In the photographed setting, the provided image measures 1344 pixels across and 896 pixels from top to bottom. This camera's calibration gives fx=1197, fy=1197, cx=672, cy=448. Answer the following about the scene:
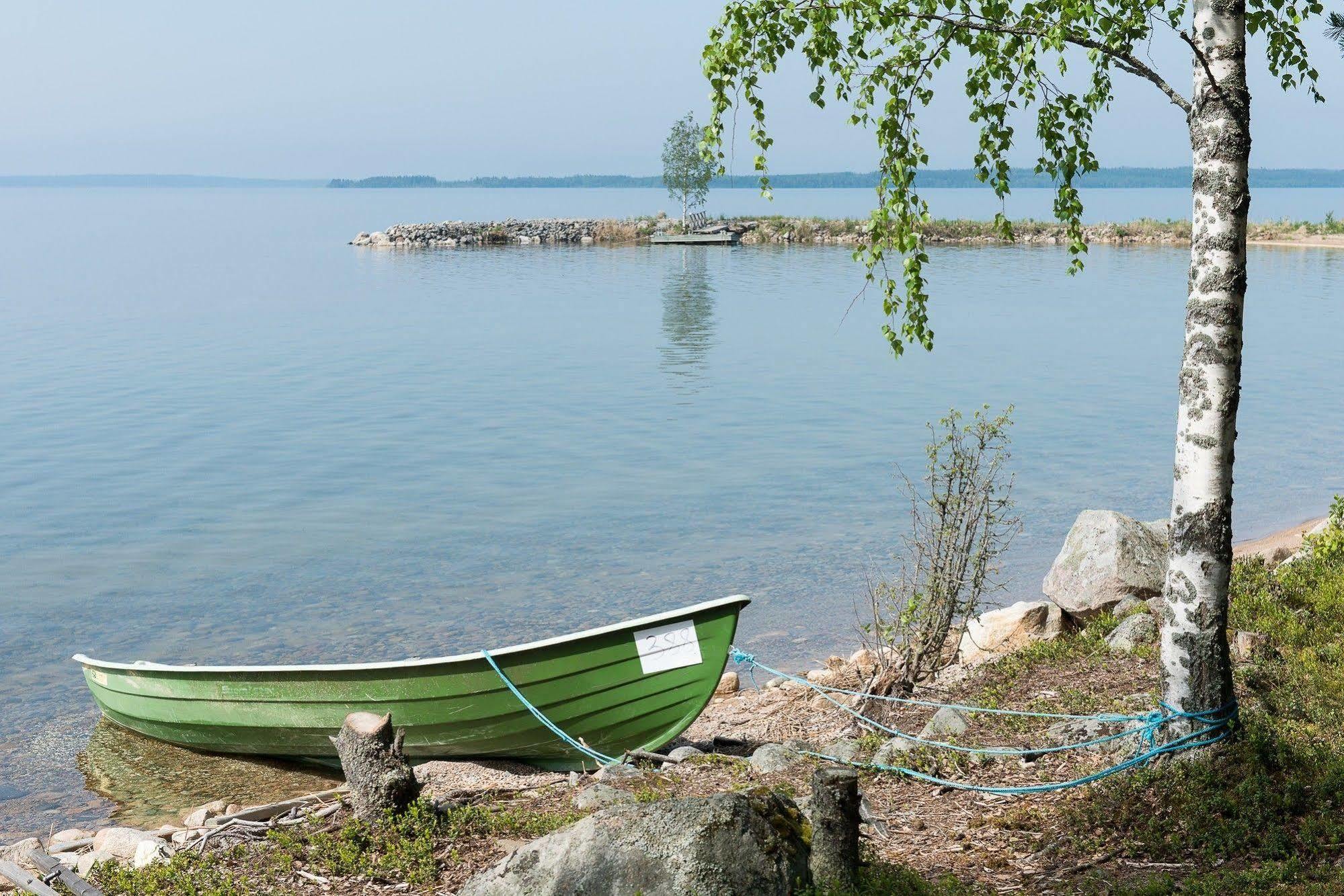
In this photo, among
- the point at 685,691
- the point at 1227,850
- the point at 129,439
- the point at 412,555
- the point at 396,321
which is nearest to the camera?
the point at 1227,850

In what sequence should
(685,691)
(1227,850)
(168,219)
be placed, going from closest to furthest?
1. (1227,850)
2. (685,691)
3. (168,219)

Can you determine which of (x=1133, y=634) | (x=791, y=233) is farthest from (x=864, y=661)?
(x=791, y=233)

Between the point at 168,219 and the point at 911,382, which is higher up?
the point at 168,219

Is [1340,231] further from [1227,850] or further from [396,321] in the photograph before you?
[1227,850]

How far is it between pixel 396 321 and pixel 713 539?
28698mm

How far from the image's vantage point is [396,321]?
4256 centimetres

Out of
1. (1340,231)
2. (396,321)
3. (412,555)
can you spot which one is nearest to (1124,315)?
(396,321)

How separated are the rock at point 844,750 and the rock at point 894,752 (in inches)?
6.7

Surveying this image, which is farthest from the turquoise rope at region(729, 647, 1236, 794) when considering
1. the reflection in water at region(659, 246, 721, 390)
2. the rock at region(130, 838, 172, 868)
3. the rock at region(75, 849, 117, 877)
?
the reflection in water at region(659, 246, 721, 390)

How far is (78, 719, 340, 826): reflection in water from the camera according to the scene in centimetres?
963

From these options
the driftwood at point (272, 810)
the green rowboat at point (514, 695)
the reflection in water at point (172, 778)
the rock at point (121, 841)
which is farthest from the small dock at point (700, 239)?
the driftwood at point (272, 810)

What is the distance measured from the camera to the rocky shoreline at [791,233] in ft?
265

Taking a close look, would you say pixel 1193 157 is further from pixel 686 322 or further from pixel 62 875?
pixel 686 322

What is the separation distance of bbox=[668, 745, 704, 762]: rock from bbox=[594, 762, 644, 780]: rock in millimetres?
327
